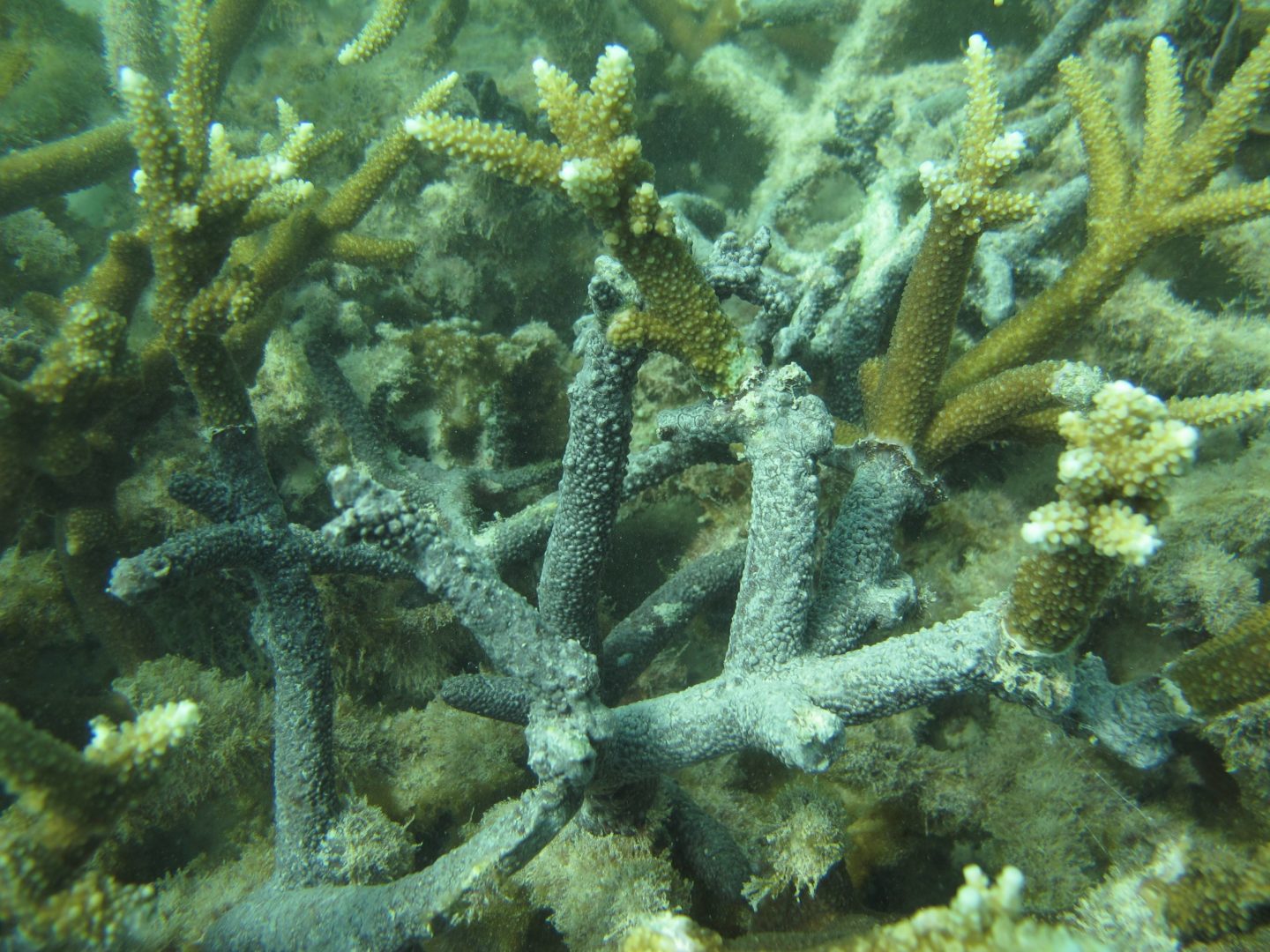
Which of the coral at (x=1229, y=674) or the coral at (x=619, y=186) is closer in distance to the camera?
the coral at (x=619, y=186)

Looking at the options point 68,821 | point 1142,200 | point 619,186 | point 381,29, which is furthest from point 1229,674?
point 381,29

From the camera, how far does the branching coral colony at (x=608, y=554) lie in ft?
4.88

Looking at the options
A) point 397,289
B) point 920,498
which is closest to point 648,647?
point 920,498

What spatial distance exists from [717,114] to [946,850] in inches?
207

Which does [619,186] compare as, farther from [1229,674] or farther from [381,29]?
[381,29]

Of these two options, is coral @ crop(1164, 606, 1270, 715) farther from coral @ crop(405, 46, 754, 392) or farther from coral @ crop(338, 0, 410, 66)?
coral @ crop(338, 0, 410, 66)

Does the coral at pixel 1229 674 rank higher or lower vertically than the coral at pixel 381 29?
lower

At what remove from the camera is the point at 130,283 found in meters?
2.95

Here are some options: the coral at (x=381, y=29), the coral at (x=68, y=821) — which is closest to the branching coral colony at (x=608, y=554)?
the coral at (x=68, y=821)

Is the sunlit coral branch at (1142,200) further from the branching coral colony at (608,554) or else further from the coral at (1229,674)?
the coral at (1229,674)

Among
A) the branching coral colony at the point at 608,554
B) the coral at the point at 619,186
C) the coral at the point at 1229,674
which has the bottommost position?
the coral at the point at 1229,674

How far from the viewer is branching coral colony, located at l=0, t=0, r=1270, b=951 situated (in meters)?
1.49

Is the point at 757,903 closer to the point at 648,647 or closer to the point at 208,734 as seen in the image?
the point at 648,647

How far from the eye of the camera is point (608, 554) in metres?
2.28
